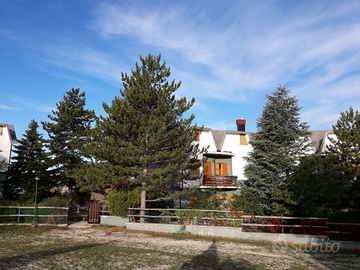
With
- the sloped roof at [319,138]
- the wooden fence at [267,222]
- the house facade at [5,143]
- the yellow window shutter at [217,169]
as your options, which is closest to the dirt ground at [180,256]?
the wooden fence at [267,222]

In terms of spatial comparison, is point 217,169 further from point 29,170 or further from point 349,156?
point 29,170

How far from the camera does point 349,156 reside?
63.0ft

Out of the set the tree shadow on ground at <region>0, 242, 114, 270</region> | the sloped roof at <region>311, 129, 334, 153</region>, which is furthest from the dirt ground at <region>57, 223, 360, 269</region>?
the sloped roof at <region>311, 129, 334, 153</region>

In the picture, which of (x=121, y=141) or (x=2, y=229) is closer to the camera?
(x=2, y=229)

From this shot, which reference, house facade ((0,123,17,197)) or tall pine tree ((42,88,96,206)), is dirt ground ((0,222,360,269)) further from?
house facade ((0,123,17,197))

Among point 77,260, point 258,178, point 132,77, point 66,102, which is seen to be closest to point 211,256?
point 77,260

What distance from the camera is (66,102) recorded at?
1121 inches

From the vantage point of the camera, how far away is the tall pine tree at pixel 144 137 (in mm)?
17188

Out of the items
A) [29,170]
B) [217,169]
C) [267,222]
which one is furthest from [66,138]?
[267,222]

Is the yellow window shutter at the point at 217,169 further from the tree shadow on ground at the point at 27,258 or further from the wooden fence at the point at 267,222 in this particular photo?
the tree shadow on ground at the point at 27,258

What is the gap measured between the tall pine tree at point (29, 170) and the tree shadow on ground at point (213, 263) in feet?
69.6

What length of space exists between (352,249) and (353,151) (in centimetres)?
866

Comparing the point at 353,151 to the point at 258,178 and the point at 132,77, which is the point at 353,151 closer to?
the point at 258,178

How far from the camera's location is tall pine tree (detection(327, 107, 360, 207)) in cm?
1888
